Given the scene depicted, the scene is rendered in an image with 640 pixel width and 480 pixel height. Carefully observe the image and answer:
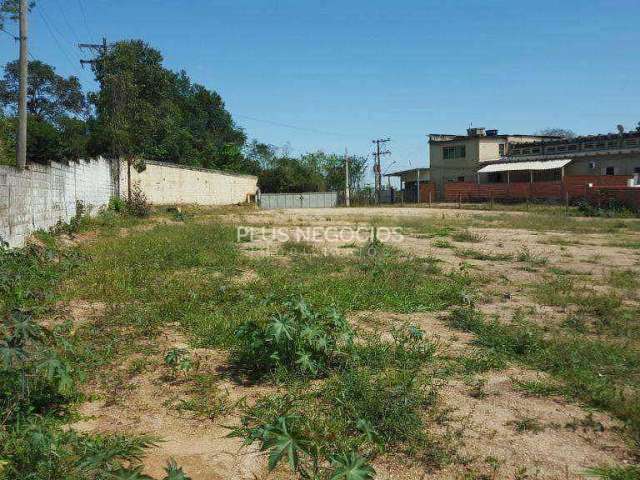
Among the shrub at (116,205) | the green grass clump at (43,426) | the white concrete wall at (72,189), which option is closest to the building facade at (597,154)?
the white concrete wall at (72,189)

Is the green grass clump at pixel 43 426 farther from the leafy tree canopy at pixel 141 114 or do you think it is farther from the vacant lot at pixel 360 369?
the leafy tree canopy at pixel 141 114

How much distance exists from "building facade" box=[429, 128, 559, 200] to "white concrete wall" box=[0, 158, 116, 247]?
2926 centimetres

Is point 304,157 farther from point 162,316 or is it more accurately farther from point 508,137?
point 162,316

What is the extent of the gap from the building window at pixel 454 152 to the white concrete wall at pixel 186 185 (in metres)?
16.9

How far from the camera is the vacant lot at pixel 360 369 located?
8.34ft

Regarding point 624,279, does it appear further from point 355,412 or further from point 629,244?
point 355,412

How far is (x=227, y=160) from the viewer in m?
40.9

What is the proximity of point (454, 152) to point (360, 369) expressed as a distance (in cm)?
3920

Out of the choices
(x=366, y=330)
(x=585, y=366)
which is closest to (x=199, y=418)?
(x=366, y=330)

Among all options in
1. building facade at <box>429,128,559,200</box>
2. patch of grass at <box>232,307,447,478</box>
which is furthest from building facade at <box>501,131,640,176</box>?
patch of grass at <box>232,307,447,478</box>

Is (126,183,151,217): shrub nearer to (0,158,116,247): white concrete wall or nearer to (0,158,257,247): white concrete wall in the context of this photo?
(0,158,257,247): white concrete wall

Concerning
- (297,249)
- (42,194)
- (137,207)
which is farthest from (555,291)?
(137,207)

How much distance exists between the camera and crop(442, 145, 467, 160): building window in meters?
39.9

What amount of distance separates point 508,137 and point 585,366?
39.0 m
